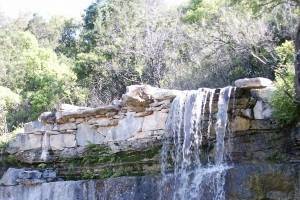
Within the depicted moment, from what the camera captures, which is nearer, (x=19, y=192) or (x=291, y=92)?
(x=291, y=92)

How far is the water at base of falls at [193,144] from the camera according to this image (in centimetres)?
734

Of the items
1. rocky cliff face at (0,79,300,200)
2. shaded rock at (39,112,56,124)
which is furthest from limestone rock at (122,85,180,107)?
shaded rock at (39,112,56,124)

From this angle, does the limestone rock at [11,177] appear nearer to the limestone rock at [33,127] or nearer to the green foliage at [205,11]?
the limestone rock at [33,127]

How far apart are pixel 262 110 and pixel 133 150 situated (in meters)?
2.38

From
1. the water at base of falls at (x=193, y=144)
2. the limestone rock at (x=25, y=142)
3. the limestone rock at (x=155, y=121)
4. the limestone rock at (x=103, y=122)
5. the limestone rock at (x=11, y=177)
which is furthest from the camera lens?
the limestone rock at (x=25, y=142)

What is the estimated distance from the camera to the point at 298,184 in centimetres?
627

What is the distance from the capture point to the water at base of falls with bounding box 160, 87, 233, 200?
24.1 feet

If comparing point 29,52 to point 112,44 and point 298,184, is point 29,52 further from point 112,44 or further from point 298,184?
point 298,184

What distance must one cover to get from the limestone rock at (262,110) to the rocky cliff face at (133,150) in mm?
15

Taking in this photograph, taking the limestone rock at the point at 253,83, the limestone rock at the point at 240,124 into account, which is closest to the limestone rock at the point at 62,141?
the limestone rock at the point at 240,124

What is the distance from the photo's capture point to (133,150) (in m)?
8.84

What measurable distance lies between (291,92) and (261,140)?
2.61 feet

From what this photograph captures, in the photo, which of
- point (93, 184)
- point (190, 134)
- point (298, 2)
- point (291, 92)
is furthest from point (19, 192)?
point (298, 2)

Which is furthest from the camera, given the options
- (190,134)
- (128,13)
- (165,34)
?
(128,13)
